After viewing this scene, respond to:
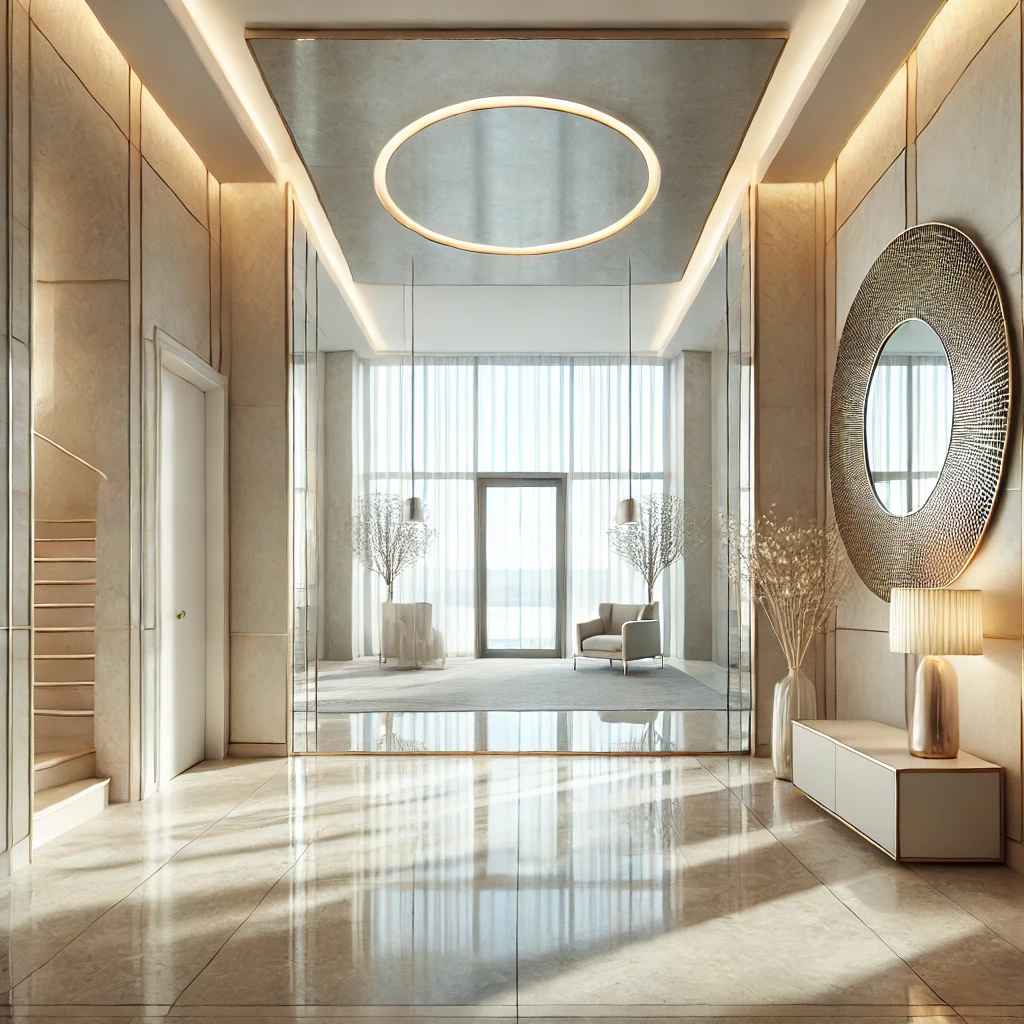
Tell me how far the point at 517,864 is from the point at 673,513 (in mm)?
8344

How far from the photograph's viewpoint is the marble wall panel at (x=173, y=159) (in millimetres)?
5133

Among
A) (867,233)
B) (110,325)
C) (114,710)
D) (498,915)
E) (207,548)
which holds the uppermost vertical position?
(867,233)

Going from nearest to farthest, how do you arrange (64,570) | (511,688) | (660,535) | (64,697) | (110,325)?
(110,325) < (64,697) < (64,570) < (511,688) < (660,535)

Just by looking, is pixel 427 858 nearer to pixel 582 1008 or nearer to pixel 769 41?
pixel 582 1008

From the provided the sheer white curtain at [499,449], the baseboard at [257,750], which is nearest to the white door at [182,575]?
the baseboard at [257,750]

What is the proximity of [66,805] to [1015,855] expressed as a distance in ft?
13.2

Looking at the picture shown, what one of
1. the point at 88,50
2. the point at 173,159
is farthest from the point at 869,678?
the point at 88,50

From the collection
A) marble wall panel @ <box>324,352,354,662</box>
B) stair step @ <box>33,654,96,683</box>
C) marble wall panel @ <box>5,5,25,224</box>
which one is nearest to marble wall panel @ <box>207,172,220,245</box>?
marble wall panel @ <box>5,5,25,224</box>

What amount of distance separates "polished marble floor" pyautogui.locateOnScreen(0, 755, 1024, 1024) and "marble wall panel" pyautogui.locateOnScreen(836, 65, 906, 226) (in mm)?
3403

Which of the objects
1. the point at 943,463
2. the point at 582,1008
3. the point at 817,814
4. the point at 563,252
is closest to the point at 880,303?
the point at 943,463

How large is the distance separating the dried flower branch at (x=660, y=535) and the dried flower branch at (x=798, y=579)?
5.77 m

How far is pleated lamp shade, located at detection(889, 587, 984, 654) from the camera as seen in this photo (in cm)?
380

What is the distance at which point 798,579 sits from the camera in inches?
219

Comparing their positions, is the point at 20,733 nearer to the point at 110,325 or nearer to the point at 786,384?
the point at 110,325
